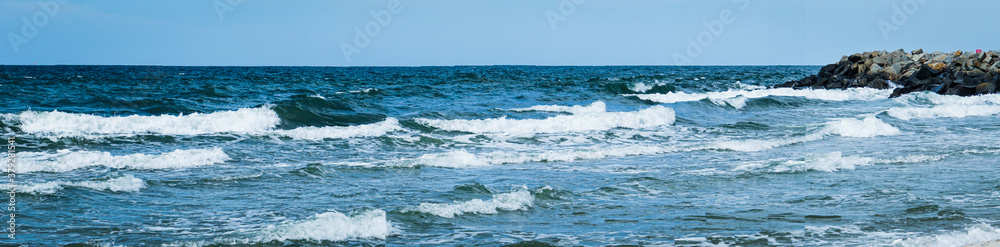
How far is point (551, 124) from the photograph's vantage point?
18406mm

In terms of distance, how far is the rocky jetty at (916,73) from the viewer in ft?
99.7

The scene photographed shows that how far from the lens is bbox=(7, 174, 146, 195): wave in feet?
27.6

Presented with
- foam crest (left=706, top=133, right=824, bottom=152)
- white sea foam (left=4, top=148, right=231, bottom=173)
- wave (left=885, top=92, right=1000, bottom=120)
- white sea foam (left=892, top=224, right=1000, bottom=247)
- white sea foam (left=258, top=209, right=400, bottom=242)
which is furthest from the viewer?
wave (left=885, top=92, right=1000, bottom=120)

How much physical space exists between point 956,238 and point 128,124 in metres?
15.6

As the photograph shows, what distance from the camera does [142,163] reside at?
1127cm

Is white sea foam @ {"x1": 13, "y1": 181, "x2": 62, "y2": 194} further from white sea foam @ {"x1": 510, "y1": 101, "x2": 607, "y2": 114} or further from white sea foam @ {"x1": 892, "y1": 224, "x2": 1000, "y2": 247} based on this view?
white sea foam @ {"x1": 510, "y1": 101, "x2": 607, "y2": 114}

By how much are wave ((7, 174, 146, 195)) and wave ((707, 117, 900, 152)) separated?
31.2ft

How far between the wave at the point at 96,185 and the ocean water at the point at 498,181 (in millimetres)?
36

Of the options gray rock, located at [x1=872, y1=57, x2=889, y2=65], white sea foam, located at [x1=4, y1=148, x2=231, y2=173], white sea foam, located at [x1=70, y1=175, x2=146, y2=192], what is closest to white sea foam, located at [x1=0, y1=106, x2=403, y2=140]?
white sea foam, located at [x1=4, y1=148, x2=231, y2=173]

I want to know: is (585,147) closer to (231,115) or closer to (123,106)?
(231,115)

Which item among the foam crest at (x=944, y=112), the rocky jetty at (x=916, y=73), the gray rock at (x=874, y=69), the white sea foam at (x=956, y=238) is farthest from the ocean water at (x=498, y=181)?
the gray rock at (x=874, y=69)

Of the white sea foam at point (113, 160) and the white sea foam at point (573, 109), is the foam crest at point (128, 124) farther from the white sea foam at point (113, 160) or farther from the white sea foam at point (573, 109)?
the white sea foam at point (573, 109)

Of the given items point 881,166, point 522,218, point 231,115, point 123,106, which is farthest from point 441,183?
point 123,106

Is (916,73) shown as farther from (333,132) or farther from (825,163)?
(333,132)
